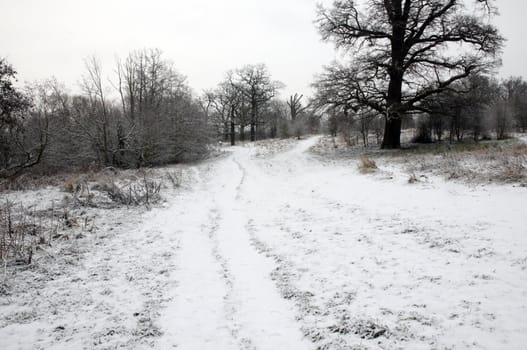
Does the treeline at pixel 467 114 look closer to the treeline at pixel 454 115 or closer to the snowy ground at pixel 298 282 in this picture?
the treeline at pixel 454 115

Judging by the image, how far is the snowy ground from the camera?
3.04m

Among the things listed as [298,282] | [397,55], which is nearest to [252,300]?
[298,282]

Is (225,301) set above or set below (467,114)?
below

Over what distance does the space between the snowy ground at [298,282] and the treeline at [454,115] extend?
12.5 m

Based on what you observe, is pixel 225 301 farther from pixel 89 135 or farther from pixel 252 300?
pixel 89 135

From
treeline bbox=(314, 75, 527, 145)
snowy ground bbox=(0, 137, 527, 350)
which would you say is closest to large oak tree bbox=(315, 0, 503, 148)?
treeline bbox=(314, 75, 527, 145)

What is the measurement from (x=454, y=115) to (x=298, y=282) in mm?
19047

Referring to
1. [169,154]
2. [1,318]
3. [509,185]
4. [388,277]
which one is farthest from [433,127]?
[1,318]

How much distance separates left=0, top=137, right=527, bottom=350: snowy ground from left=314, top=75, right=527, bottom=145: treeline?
12516 mm

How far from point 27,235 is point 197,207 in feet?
13.8

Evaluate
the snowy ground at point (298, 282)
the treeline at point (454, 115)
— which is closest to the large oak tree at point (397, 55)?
the treeline at point (454, 115)

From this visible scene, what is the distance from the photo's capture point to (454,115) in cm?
1830

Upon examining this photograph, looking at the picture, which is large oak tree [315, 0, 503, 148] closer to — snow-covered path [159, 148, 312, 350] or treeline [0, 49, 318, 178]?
treeline [0, 49, 318, 178]

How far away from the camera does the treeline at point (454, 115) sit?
58.4 ft
